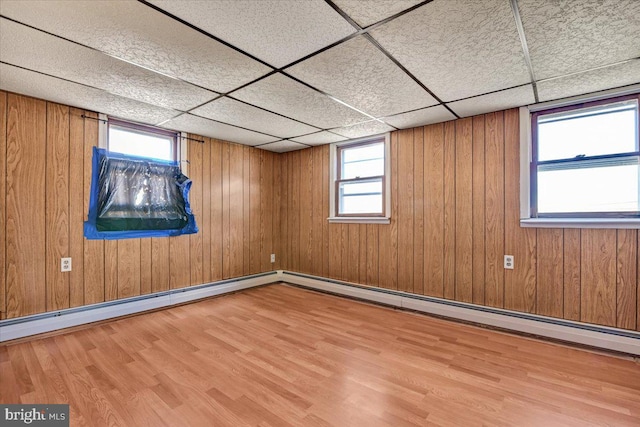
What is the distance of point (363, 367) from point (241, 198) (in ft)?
9.88

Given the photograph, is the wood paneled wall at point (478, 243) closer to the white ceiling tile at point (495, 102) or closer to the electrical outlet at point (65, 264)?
the white ceiling tile at point (495, 102)

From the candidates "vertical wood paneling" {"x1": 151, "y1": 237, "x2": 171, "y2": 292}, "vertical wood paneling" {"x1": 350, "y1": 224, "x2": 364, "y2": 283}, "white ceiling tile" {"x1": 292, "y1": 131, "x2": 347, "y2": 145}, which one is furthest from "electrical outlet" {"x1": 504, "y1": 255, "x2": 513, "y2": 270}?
"vertical wood paneling" {"x1": 151, "y1": 237, "x2": 171, "y2": 292}

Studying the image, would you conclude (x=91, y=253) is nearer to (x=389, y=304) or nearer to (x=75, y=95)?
(x=75, y=95)

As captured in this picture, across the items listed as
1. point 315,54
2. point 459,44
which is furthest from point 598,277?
point 315,54

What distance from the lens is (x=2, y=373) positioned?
1973 millimetres

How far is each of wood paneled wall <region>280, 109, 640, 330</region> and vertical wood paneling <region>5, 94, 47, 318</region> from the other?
3179 millimetres

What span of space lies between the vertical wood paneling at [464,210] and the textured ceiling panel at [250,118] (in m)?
1.67

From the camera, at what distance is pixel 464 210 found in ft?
10.1

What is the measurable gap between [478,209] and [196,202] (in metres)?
3.37

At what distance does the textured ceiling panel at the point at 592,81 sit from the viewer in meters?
2.02

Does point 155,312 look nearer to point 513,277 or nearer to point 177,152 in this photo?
point 177,152

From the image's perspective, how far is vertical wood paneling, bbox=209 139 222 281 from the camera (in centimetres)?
395

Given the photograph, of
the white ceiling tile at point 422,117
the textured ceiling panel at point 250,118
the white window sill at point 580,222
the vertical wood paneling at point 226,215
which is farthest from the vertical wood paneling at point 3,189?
the white window sill at point 580,222

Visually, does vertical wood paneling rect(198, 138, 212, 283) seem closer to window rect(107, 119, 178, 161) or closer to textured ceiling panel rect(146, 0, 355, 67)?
window rect(107, 119, 178, 161)
